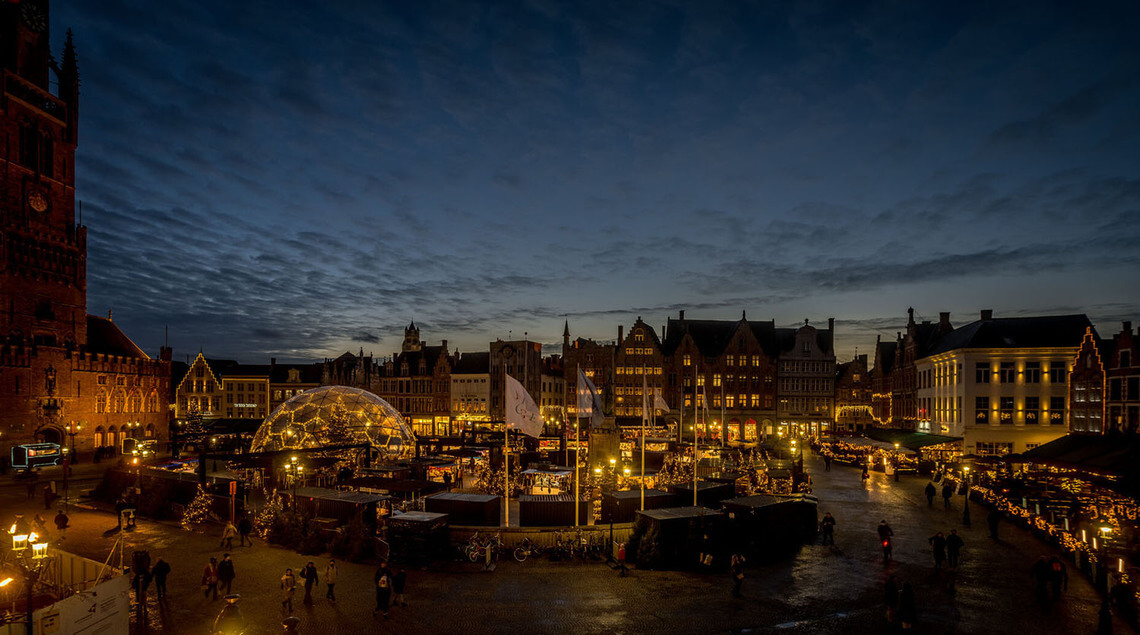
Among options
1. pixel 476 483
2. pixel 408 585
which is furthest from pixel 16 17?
pixel 408 585

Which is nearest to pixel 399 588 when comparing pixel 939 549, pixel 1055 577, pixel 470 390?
pixel 939 549

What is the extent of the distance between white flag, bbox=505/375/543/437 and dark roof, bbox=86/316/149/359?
165 feet

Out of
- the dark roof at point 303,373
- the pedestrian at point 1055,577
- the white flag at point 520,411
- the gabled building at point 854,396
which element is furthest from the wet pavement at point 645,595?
the dark roof at point 303,373

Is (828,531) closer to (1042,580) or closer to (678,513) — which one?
(678,513)

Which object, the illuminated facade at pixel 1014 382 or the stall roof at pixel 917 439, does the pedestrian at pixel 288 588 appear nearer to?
the stall roof at pixel 917 439

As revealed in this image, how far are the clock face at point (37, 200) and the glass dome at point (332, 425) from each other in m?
27.8

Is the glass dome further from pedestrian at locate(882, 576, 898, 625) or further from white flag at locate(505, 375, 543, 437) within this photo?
pedestrian at locate(882, 576, 898, 625)

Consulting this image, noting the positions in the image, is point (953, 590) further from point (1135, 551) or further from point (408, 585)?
point (408, 585)

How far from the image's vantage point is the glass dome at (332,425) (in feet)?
129

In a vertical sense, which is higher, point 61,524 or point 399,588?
point 399,588

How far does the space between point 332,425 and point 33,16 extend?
4321 cm

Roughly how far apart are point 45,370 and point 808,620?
56161 millimetres

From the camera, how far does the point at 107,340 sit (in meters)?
59.8

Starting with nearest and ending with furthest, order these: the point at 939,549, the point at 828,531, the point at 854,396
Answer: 1. the point at 939,549
2. the point at 828,531
3. the point at 854,396
